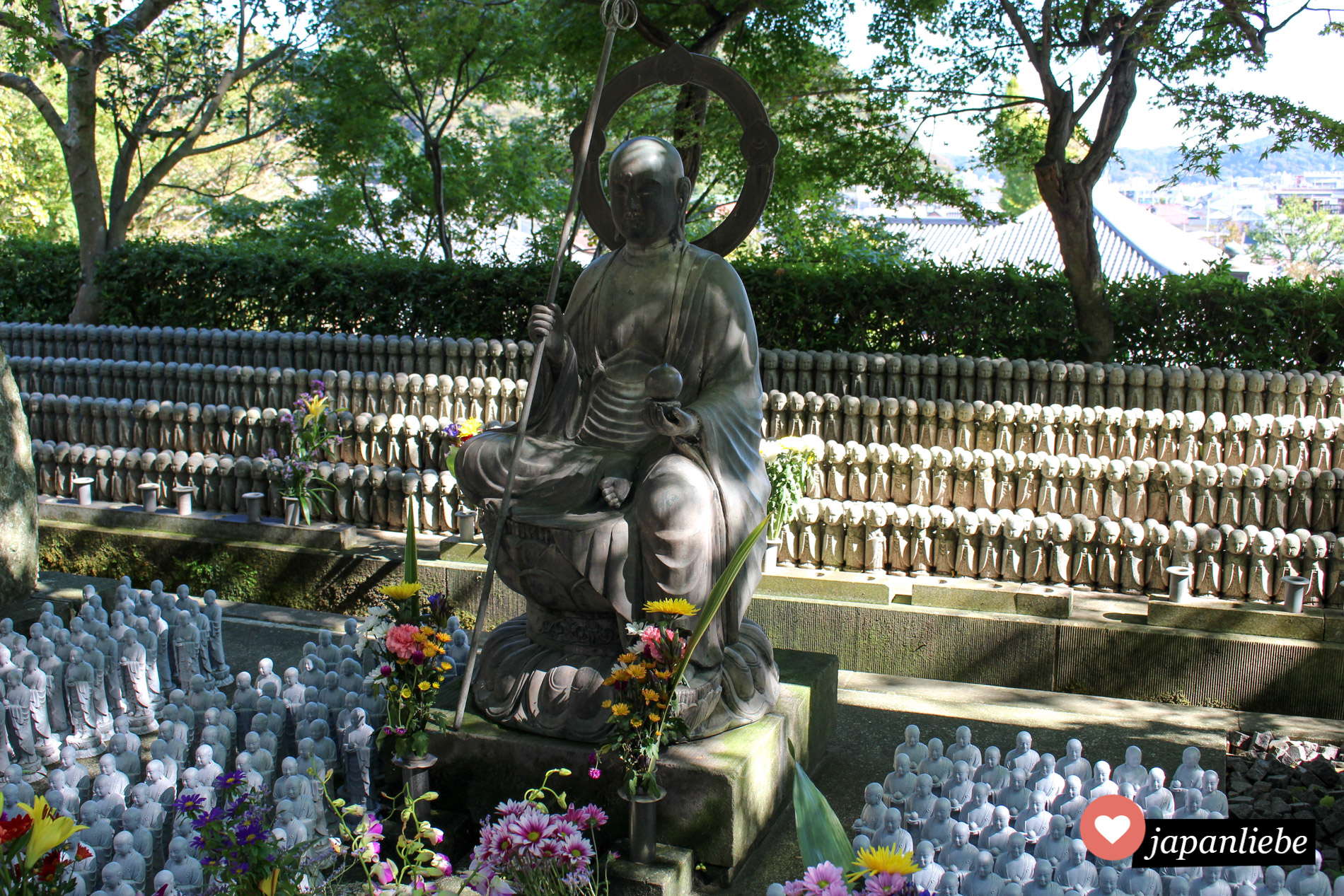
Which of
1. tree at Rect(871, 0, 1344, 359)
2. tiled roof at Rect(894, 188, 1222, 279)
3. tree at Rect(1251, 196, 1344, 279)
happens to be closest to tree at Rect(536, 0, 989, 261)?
tree at Rect(871, 0, 1344, 359)

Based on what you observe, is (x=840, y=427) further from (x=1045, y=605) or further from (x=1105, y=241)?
(x=1105, y=241)

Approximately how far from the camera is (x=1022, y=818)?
3451 mm

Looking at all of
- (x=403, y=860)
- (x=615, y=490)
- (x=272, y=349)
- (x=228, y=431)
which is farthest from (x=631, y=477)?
(x=272, y=349)

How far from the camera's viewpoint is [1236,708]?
5.58 meters

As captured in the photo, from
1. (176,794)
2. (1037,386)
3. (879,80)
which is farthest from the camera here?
(879,80)

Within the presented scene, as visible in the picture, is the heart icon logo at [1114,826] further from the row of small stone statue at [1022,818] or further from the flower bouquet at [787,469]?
the flower bouquet at [787,469]

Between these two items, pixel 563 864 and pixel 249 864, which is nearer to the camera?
pixel 249 864

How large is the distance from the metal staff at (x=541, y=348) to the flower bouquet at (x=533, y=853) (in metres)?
0.86

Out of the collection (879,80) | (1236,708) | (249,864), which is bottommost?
(1236,708)

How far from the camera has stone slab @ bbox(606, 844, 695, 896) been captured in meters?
3.32

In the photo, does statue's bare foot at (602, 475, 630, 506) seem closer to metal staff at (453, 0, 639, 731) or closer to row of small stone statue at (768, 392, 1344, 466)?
metal staff at (453, 0, 639, 731)

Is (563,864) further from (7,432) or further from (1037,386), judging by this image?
(1037,386)

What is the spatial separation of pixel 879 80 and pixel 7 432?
726 cm

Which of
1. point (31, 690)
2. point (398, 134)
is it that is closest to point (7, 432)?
point (31, 690)
